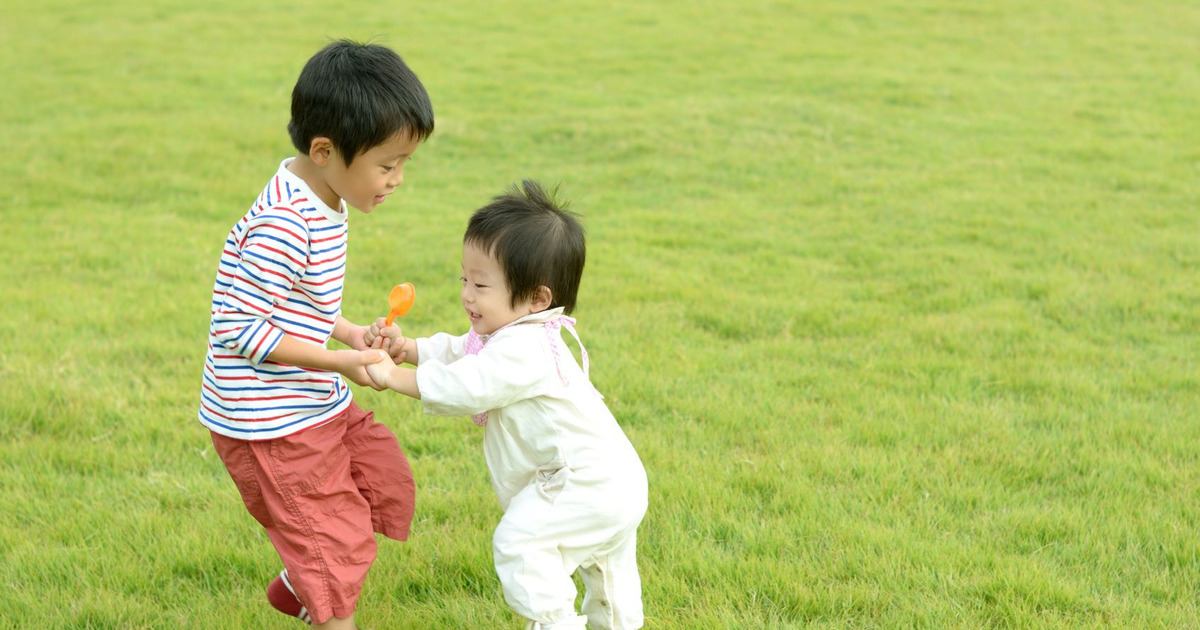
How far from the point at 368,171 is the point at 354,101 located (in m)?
0.17

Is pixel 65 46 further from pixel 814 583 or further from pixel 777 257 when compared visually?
pixel 814 583

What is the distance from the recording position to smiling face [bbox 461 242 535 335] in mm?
2750

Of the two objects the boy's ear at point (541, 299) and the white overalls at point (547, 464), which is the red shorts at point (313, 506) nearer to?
the white overalls at point (547, 464)

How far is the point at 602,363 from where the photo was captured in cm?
518

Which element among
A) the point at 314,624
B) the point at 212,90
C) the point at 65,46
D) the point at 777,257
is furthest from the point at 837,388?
the point at 65,46

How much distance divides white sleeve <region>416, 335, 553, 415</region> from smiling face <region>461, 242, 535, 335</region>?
94 millimetres

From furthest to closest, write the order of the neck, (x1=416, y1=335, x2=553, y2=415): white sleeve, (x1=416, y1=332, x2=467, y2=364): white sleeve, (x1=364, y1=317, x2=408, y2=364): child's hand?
(x1=416, y1=332, x2=467, y2=364): white sleeve < (x1=364, y1=317, x2=408, y2=364): child's hand < the neck < (x1=416, y1=335, x2=553, y2=415): white sleeve

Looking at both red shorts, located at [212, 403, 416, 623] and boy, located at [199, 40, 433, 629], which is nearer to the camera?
boy, located at [199, 40, 433, 629]

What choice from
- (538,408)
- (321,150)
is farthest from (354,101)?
(538,408)

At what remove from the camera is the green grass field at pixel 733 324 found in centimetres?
346

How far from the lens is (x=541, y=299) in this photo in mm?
2785

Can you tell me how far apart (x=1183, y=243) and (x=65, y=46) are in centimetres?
1250

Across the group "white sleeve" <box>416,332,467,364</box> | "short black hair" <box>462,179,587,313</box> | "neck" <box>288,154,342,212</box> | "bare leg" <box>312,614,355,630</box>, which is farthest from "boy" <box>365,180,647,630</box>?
"bare leg" <box>312,614,355,630</box>

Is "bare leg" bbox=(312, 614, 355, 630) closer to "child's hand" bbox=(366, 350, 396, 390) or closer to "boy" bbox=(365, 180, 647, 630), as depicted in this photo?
"boy" bbox=(365, 180, 647, 630)
